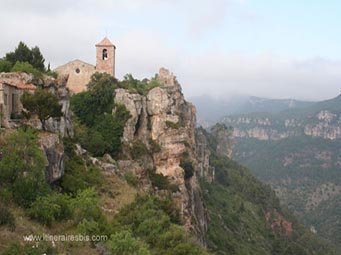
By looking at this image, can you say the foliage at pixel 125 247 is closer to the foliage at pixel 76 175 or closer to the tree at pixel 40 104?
the foliage at pixel 76 175

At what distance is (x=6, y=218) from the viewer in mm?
22531

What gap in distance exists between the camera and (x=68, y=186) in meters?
32.8

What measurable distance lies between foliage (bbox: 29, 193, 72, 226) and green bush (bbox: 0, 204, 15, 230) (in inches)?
92.7

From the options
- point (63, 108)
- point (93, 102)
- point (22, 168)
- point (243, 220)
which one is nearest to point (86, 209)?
point (22, 168)

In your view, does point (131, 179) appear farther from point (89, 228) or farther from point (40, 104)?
point (89, 228)

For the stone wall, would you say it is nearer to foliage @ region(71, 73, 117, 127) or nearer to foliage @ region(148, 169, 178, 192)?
foliage @ region(71, 73, 117, 127)

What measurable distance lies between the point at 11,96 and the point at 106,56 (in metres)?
24.8

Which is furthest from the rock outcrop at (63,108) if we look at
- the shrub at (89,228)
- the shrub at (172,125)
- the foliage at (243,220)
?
the foliage at (243,220)

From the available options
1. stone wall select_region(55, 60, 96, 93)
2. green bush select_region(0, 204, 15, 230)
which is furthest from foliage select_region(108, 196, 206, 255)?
stone wall select_region(55, 60, 96, 93)

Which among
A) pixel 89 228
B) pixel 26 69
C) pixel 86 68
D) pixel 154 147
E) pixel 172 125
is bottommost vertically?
pixel 89 228

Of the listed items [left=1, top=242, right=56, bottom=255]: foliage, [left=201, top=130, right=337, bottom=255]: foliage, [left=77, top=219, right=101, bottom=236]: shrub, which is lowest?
[left=201, top=130, right=337, bottom=255]: foliage

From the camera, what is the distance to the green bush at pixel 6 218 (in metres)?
22.4

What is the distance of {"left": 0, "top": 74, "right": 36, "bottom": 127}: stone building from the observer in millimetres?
32406

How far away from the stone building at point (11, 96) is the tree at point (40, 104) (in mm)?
920
